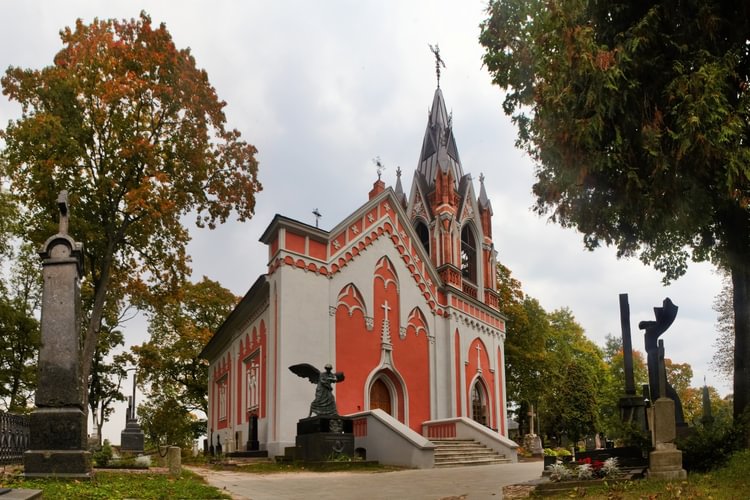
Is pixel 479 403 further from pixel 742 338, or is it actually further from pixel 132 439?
pixel 742 338

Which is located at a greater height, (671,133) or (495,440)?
(671,133)

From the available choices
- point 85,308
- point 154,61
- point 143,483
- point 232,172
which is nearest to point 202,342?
point 85,308

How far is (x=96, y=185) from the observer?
18.4 metres

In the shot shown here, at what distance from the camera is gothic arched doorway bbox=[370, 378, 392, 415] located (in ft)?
77.8

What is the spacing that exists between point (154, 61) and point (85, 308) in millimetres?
14606

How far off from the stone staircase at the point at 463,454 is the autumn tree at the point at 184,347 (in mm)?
23136

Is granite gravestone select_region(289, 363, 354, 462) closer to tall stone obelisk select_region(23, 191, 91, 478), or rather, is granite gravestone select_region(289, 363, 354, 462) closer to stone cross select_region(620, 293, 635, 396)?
stone cross select_region(620, 293, 635, 396)

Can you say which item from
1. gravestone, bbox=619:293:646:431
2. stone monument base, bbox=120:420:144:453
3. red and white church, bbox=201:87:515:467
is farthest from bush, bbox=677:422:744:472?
stone monument base, bbox=120:420:144:453

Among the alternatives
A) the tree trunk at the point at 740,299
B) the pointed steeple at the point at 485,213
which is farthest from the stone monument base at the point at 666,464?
the pointed steeple at the point at 485,213

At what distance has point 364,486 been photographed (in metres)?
10.9

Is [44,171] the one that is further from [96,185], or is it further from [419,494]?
[419,494]

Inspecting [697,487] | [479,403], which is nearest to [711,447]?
[697,487]

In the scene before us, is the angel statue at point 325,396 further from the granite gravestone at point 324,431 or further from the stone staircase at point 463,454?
the stone staircase at point 463,454

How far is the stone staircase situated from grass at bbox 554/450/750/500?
927 cm
